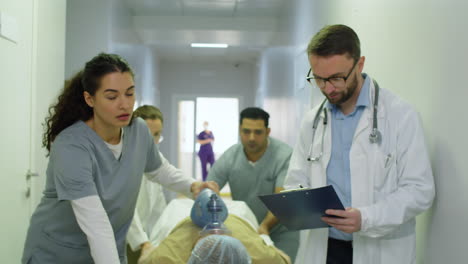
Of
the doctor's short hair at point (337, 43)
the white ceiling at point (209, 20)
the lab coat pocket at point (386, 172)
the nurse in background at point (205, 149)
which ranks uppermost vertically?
the white ceiling at point (209, 20)

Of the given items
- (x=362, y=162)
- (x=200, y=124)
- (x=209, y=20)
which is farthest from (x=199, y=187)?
(x=200, y=124)

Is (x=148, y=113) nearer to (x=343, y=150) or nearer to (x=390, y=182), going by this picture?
(x=343, y=150)

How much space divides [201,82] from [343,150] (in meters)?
8.07

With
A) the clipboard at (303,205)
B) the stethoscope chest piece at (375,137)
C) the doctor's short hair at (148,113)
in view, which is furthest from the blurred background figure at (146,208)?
the stethoscope chest piece at (375,137)

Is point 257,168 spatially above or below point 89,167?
below

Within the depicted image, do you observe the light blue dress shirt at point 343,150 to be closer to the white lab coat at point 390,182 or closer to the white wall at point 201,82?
the white lab coat at point 390,182

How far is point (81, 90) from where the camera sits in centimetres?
150

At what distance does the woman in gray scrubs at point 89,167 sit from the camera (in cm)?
131

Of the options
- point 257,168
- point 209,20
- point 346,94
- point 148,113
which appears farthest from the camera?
point 209,20

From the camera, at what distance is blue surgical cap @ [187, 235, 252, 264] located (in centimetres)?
150

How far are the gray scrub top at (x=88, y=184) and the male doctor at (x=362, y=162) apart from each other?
25.0 inches

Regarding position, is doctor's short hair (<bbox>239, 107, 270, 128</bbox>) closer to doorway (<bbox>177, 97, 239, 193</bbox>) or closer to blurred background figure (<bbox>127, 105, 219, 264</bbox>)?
blurred background figure (<bbox>127, 105, 219, 264</bbox>)

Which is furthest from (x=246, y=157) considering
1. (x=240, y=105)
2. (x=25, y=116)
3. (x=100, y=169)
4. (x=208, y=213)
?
(x=240, y=105)

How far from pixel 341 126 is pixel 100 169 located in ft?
2.69
